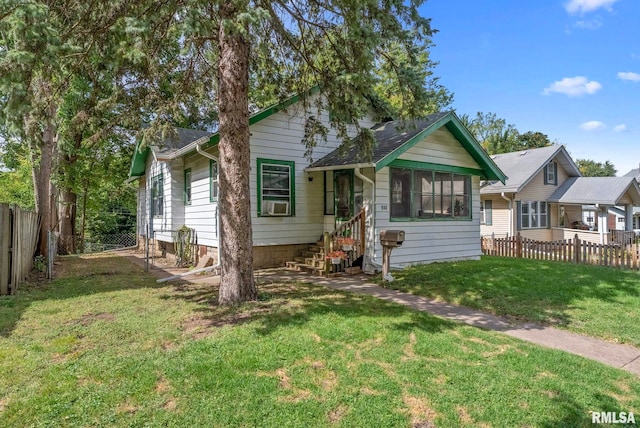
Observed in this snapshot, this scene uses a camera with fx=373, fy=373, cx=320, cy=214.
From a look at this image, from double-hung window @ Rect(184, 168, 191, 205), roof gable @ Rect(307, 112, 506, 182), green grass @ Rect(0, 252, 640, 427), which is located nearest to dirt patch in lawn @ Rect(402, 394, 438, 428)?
green grass @ Rect(0, 252, 640, 427)

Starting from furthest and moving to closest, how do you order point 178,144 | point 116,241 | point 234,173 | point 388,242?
point 116,241
point 178,144
point 388,242
point 234,173

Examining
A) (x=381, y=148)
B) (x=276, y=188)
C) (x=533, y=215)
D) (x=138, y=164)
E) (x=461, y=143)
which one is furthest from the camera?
(x=533, y=215)

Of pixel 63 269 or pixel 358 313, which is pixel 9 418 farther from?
pixel 63 269

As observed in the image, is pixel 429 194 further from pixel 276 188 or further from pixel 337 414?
pixel 337 414

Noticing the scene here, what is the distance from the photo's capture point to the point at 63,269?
10977 millimetres

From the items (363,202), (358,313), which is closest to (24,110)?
(358,313)

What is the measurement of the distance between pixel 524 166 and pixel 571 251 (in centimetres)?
1019

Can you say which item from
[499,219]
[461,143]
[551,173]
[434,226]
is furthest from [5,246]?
[551,173]

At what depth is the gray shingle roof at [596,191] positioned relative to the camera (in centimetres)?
1986

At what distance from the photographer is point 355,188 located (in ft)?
34.1

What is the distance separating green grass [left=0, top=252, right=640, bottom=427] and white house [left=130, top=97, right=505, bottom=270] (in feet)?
15.1

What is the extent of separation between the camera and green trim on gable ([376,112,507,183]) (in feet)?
30.7

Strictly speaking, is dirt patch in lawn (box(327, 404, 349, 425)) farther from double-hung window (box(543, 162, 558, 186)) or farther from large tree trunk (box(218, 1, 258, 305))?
double-hung window (box(543, 162, 558, 186))

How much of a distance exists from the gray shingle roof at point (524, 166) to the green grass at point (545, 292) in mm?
9434
